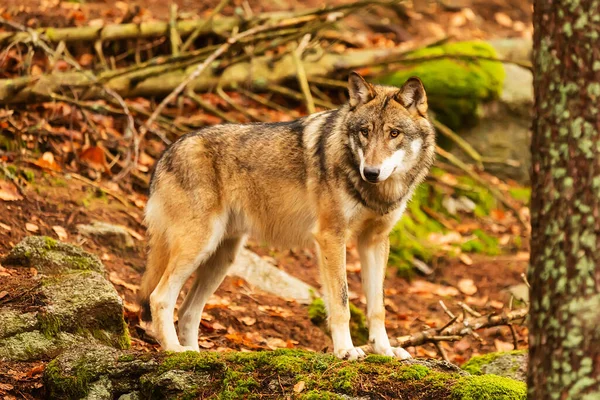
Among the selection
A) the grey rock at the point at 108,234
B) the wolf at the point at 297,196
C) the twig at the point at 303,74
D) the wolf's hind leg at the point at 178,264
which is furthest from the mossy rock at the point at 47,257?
the twig at the point at 303,74

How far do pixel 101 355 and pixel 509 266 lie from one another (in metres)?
7.00

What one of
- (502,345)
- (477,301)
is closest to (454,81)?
(477,301)

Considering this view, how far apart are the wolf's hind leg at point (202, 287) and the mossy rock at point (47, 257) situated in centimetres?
84

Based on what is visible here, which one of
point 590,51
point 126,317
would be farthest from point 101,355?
point 590,51

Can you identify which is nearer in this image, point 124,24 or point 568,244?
point 568,244

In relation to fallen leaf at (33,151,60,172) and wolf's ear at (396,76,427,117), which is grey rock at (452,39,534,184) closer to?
fallen leaf at (33,151,60,172)

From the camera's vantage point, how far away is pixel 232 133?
22.2 feet

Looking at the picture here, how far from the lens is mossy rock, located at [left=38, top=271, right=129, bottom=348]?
5488 mm

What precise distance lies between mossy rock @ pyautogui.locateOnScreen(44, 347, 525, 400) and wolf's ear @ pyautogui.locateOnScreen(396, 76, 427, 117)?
1946 millimetres

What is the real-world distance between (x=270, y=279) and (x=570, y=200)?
18.6 ft

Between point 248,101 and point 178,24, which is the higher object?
point 178,24

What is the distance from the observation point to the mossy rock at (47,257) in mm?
6383

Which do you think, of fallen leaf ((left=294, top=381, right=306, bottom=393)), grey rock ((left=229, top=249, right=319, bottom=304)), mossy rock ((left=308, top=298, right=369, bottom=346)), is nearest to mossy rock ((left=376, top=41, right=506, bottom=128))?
grey rock ((left=229, top=249, right=319, bottom=304))

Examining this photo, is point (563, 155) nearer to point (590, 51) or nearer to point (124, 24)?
point (590, 51)
